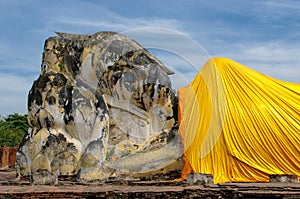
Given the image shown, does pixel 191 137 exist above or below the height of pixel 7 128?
below

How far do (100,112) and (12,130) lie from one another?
18232 mm

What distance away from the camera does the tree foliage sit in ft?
93.8

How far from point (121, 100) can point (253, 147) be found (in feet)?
12.4

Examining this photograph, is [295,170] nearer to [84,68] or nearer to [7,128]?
[84,68]

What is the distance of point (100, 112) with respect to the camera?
13.8m

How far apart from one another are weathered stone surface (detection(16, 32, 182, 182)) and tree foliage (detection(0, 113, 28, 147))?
14.4 m

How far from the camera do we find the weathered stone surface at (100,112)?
13.5 metres

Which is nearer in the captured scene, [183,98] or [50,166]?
[50,166]

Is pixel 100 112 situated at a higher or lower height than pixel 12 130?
lower

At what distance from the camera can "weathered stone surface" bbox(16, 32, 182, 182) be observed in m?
13.5

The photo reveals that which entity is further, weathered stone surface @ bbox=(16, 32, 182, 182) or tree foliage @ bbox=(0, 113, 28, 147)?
tree foliage @ bbox=(0, 113, 28, 147)

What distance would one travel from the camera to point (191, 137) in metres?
13.8

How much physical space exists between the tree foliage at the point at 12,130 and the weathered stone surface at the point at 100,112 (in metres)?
14.4

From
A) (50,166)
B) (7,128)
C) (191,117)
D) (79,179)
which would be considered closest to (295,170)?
(191,117)
